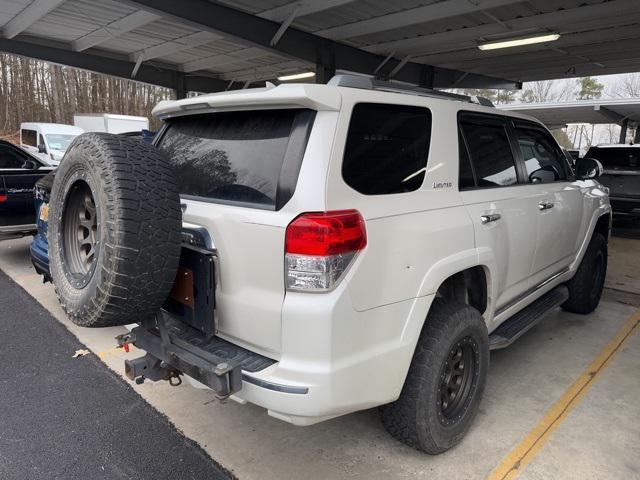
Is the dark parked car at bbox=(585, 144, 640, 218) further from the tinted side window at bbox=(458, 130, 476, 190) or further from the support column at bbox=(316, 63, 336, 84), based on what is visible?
the tinted side window at bbox=(458, 130, 476, 190)

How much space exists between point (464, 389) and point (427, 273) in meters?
0.94

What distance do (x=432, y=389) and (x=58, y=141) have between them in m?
15.0

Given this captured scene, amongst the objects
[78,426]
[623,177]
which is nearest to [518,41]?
[623,177]

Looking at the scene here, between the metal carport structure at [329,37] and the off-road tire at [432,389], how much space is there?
6197mm

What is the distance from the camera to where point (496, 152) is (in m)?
3.28

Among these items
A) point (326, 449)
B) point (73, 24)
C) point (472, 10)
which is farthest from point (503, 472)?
point (73, 24)

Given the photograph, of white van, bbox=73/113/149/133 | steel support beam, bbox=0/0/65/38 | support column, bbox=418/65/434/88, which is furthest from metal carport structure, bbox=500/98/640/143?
steel support beam, bbox=0/0/65/38

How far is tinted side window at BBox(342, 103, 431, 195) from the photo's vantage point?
218cm

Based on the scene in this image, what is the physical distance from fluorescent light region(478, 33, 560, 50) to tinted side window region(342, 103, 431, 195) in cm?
782

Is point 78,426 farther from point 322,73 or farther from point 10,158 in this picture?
point 322,73

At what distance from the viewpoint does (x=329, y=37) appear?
9680mm

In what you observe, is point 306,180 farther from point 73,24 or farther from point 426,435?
point 73,24

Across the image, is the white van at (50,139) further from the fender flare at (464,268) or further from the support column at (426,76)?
the fender flare at (464,268)

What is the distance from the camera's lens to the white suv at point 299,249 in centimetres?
202
